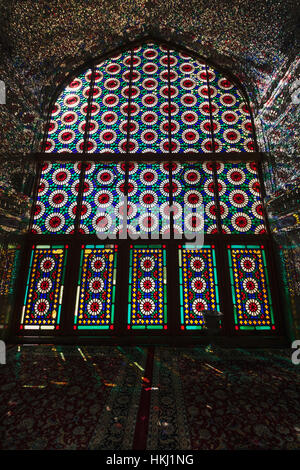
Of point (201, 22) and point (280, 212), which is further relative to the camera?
point (201, 22)

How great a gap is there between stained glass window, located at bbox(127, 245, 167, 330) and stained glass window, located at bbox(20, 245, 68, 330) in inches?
37.2

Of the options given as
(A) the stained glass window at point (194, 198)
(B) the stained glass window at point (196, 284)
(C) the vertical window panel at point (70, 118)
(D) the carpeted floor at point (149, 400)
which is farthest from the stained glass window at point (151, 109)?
(D) the carpeted floor at point (149, 400)

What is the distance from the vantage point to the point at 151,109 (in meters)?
3.81

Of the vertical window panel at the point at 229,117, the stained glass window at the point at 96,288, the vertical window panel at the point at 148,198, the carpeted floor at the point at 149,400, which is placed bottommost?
the carpeted floor at the point at 149,400

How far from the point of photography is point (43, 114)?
12.5 feet

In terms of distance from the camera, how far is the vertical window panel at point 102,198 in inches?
130

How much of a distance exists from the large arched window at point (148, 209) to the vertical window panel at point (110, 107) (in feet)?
0.07

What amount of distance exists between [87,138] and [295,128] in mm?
2931

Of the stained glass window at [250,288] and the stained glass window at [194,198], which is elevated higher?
the stained glass window at [194,198]

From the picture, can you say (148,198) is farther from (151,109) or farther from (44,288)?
(44,288)

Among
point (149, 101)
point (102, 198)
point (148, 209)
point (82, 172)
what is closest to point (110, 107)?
point (149, 101)

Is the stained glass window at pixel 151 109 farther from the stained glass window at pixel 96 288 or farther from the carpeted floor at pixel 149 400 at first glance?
the carpeted floor at pixel 149 400
